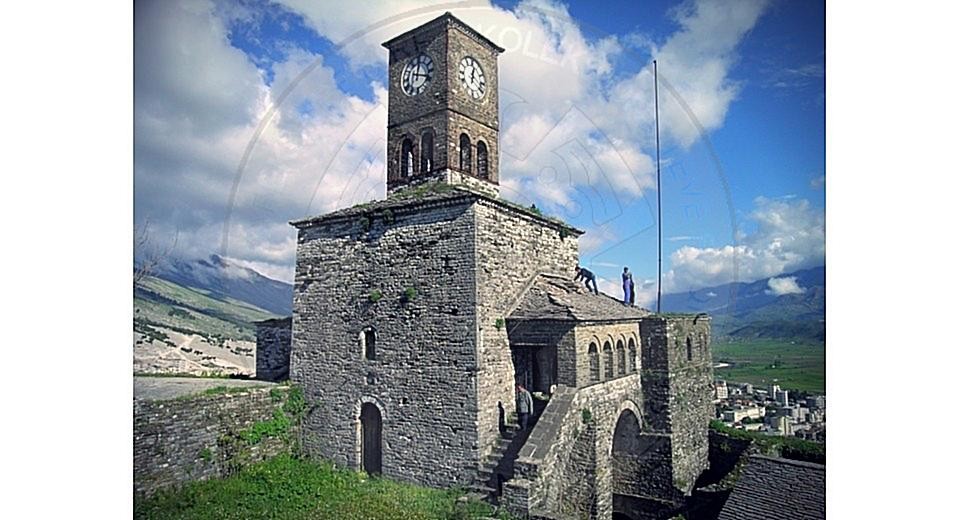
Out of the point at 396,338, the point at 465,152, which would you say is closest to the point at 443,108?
the point at 465,152

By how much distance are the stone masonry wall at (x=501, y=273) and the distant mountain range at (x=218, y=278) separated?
199cm

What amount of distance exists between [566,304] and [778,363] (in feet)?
6.98

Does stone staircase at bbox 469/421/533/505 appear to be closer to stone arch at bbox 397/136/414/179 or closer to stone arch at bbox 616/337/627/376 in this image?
stone arch at bbox 616/337/627/376

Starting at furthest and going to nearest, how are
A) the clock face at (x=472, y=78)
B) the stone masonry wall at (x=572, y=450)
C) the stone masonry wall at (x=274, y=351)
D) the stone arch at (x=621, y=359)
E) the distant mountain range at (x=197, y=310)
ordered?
the stone masonry wall at (x=274, y=351)
the stone arch at (x=621, y=359)
the stone masonry wall at (x=572, y=450)
the distant mountain range at (x=197, y=310)
the clock face at (x=472, y=78)

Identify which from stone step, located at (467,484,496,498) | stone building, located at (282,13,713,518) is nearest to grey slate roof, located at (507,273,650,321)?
stone building, located at (282,13,713,518)

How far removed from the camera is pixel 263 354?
7.80 meters

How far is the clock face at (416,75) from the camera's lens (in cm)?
474

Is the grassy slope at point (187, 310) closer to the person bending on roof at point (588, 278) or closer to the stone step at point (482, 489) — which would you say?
the stone step at point (482, 489)

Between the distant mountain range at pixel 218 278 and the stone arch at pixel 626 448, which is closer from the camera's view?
the distant mountain range at pixel 218 278

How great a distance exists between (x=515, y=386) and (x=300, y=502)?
7.40 ft

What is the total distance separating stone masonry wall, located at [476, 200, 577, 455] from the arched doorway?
1202 millimetres

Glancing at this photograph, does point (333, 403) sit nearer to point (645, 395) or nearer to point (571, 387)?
point (571, 387)

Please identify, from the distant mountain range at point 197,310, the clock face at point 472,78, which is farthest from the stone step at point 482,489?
the clock face at point 472,78

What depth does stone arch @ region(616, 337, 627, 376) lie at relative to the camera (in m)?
5.43
